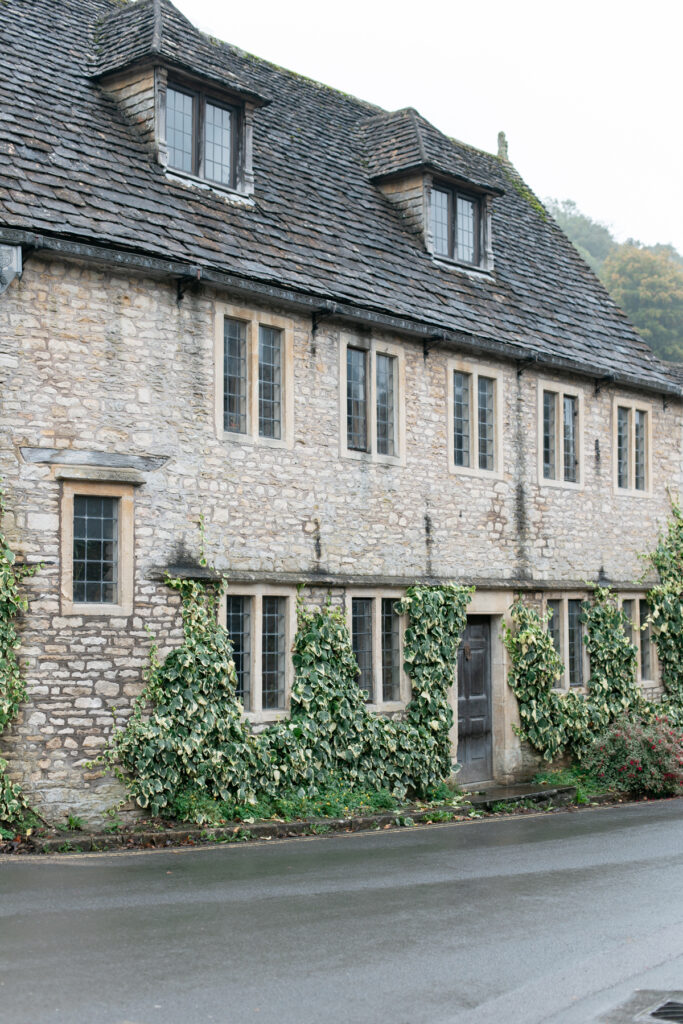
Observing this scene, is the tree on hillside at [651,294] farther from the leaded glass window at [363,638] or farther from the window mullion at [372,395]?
the leaded glass window at [363,638]

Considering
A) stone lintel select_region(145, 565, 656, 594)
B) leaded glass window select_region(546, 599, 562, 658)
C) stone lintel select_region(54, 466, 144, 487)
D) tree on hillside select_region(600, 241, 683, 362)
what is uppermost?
tree on hillside select_region(600, 241, 683, 362)

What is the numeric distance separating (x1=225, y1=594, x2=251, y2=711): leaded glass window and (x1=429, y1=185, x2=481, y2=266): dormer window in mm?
7324

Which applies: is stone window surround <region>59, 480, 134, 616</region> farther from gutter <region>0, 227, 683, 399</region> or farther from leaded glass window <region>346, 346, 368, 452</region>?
leaded glass window <region>346, 346, 368, 452</region>

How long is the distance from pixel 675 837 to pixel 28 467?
319 inches

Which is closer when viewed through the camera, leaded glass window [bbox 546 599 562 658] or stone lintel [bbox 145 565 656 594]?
stone lintel [bbox 145 565 656 594]

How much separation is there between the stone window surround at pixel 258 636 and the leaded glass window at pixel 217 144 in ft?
18.1

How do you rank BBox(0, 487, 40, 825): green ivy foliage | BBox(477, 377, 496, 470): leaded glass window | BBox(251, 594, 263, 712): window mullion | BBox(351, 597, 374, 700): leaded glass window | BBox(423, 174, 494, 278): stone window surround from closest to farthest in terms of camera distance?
BBox(0, 487, 40, 825): green ivy foliage, BBox(251, 594, 263, 712): window mullion, BBox(351, 597, 374, 700): leaded glass window, BBox(477, 377, 496, 470): leaded glass window, BBox(423, 174, 494, 278): stone window surround

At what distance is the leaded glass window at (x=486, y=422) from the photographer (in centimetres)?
1816

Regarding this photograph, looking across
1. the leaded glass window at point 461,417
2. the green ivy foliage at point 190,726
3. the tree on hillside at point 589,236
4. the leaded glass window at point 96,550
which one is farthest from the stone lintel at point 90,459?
the tree on hillside at point 589,236

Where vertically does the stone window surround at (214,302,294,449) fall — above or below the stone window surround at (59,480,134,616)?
above

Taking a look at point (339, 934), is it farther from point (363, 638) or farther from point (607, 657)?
point (607, 657)

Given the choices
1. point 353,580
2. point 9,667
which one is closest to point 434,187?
point 353,580

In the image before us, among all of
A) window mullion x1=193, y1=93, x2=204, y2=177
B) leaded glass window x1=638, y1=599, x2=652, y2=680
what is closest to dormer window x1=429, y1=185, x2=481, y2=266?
window mullion x1=193, y1=93, x2=204, y2=177

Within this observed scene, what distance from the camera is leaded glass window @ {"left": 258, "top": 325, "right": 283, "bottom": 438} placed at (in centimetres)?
1497
